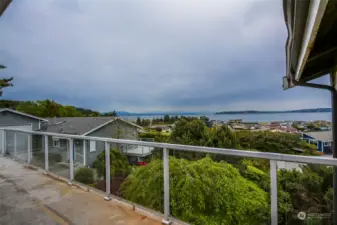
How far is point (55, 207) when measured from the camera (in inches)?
121

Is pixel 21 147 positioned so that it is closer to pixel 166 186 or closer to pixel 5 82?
pixel 166 186

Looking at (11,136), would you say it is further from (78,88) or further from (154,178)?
(78,88)

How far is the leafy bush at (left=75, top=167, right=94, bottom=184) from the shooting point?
A: 153 inches

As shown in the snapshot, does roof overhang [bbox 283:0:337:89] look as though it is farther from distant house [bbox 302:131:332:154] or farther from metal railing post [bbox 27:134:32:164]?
metal railing post [bbox 27:134:32:164]

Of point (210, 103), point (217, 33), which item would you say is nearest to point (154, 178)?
point (217, 33)

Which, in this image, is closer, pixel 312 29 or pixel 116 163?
pixel 312 29

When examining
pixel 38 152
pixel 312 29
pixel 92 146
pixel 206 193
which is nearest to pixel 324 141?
pixel 206 193

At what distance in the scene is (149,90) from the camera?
96.4ft

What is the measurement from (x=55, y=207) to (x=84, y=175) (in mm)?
961

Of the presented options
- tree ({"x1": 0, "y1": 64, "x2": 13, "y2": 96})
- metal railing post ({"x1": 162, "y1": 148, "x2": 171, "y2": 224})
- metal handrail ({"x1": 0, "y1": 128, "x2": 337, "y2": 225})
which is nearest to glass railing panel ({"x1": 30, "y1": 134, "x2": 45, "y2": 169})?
metal handrail ({"x1": 0, "y1": 128, "x2": 337, "y2": 225})

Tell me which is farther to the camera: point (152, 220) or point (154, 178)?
point (154, 178)

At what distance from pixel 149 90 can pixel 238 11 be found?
2174 centimetres

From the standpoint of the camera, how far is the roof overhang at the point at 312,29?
3.70ft

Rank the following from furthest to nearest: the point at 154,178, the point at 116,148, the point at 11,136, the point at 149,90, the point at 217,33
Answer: the point at 149,90 < the point at 217,33 < the point at 11,136 < the point at 116,148 < the point at 154,178
